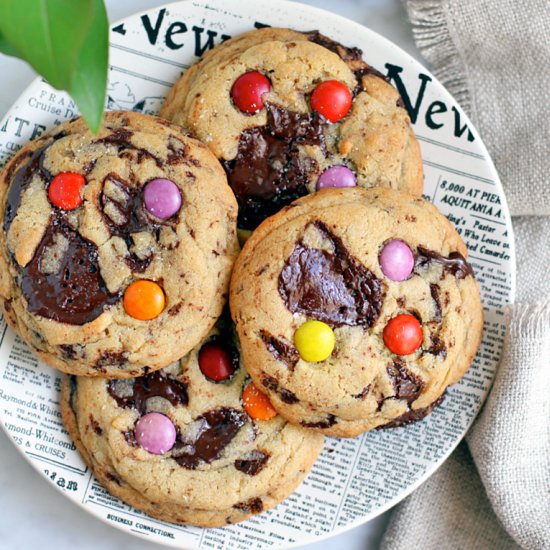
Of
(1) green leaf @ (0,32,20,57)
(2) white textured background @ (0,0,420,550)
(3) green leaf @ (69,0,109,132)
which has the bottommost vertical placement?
(2) white textured background @ (0,0,420,550)

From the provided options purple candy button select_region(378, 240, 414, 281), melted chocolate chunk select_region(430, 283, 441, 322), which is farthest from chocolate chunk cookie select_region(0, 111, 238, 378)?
melted chocolate chunk select_region(430, 283, 441, 322)

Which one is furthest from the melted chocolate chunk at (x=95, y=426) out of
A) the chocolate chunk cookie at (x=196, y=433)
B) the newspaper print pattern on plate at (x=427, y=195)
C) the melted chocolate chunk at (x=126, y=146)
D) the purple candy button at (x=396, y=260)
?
the purple candy button at (x=396, y=260)

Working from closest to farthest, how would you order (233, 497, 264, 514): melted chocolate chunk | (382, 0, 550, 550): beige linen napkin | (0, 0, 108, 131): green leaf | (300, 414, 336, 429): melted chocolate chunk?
(0, 0, 108, 131): green leaf < (300, 414, 336, 429): melted chocolate chunk < (233, 497, 264, 514): melted chocolate chunk < (382, 0, 550, 550): beige linen napkin

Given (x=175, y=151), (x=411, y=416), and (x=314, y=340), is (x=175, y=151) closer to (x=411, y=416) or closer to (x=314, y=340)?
(x=314, y=340)

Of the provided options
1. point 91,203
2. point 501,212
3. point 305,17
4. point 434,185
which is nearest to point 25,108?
point 91,203

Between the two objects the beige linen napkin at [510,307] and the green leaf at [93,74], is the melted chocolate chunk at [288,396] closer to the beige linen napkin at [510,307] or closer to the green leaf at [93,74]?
the beige linen napkin at [510,307]

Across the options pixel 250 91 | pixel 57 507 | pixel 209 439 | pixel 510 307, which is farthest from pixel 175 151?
pixel 57 507

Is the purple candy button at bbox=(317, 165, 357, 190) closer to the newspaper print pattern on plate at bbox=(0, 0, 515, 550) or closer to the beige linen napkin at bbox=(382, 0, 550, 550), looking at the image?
the newspaper print pattern on plate at bbox=(0, 0, 515, 550)
